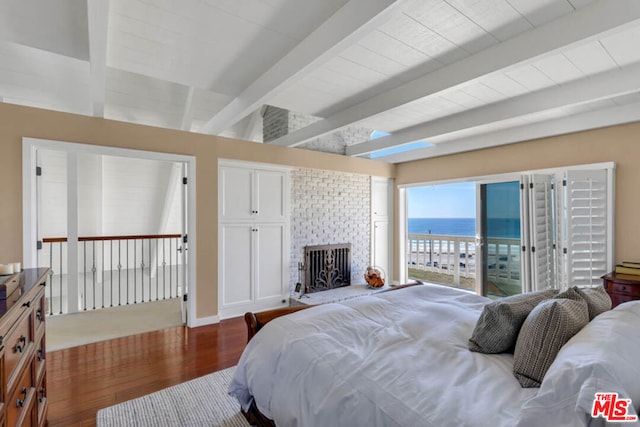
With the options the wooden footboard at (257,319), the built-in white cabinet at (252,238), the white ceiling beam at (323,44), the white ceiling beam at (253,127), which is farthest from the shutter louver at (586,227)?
the white ceiling beam at (253,127)

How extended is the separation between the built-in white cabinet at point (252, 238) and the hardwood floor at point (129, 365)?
598 mm

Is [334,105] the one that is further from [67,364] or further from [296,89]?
[67,364]

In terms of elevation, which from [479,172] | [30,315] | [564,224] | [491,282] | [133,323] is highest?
[479,172]

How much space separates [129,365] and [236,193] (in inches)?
84.5

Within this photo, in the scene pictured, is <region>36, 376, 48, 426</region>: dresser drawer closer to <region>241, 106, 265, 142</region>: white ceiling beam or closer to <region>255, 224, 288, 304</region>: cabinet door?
<region>255, 224, 288, 304</region>: cabinet door

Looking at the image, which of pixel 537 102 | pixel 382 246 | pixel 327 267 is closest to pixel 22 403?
pixel 327 267

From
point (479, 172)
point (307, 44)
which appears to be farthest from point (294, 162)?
point (479, 172)

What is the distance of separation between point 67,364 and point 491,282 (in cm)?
507

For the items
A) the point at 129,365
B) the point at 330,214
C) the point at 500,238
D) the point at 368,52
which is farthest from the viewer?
the point at 330,214

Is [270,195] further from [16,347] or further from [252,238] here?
[16,347]

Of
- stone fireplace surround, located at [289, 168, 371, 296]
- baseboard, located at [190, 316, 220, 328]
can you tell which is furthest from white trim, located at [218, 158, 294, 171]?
baseboard, located at [190, 316, 220, 328]

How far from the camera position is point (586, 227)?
3.37 m

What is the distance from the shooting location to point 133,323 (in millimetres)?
3730

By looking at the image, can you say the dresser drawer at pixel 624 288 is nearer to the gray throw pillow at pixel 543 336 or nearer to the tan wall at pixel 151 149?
the gray throw pillow at pixel 543 336
